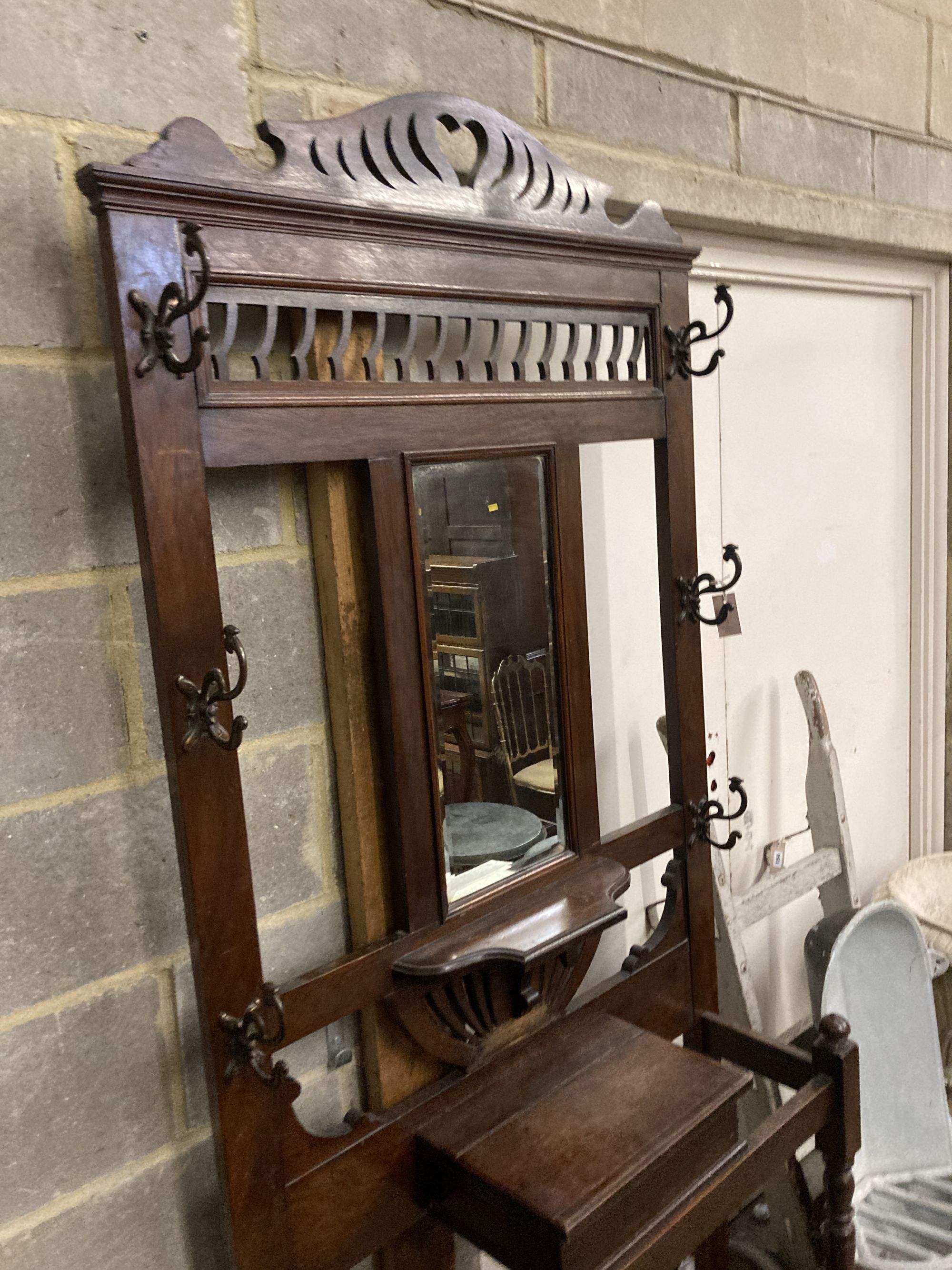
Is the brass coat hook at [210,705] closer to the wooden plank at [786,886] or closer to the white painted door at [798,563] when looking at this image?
the white painted door at [798,563]

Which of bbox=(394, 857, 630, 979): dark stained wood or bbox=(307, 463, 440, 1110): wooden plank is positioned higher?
bbox=(307, 463, 440, 1110): wooden plank

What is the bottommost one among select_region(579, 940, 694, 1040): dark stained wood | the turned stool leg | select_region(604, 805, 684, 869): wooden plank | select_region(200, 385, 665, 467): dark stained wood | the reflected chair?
the turned stool leg

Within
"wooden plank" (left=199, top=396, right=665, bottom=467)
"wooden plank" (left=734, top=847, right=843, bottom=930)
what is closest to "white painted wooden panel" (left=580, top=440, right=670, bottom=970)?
"wooden plank" (left=734, top=847, right=843, bottom=930)

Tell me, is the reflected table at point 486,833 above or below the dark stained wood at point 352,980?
above

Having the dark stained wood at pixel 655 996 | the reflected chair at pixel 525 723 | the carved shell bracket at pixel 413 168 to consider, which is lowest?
the dark stained wood at pixel 655 996

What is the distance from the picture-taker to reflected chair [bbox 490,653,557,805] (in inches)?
40.1

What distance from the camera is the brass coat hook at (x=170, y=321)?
72 centimetres

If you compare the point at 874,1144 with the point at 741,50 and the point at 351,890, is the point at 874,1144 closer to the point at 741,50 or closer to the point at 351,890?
the point at 351,890

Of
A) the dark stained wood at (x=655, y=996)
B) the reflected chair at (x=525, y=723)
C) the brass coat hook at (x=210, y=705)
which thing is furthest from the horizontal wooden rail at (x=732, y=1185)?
the brass coat hook at (x=210, y=705)

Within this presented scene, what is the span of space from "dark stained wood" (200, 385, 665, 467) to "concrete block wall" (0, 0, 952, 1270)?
0.12 m

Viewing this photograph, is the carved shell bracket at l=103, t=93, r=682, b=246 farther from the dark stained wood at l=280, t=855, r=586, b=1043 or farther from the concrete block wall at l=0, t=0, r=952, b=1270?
the dark stained wood at l=280, t=855, r=586, b=1043

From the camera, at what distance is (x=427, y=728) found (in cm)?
94

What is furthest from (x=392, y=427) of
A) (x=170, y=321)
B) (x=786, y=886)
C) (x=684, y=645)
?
(x=786, y=886)

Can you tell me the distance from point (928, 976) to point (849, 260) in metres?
1.24
